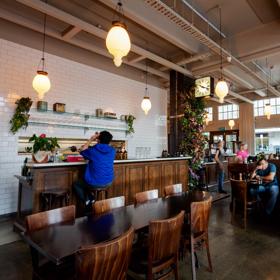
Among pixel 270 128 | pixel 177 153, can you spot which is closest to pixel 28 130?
pixel 177 153

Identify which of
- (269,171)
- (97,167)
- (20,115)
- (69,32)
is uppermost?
(69,32)

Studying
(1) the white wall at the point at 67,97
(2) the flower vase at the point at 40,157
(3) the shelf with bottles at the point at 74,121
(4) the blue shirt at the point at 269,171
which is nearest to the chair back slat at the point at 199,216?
(2) the flower vase at the point at 40,157

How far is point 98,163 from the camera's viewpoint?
3.36 meters

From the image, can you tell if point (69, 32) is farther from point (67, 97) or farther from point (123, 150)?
point (123, 150)

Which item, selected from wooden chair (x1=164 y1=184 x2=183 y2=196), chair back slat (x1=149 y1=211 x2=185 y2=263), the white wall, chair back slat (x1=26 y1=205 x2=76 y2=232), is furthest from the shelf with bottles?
chair back slat (x1=149 y1=211 x2=185 y2=263)

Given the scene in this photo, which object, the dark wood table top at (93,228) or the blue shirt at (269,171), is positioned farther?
the blue shirt at (269,171)

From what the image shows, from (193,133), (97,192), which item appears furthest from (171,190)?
(193,133)

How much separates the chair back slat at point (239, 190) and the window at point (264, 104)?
30.6ft

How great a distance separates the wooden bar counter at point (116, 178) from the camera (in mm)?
3338

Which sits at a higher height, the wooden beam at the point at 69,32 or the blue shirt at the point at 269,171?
the wooden beam at the point at 69,32

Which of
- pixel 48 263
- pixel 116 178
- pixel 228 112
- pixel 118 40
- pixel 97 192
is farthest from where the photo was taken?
pixel 228 112

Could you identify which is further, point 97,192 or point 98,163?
point 97,192

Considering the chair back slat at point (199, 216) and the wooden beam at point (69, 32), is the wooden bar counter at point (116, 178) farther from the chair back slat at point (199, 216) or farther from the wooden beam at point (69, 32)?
the wooden beam at point (69, 32)

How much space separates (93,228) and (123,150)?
3749mm
